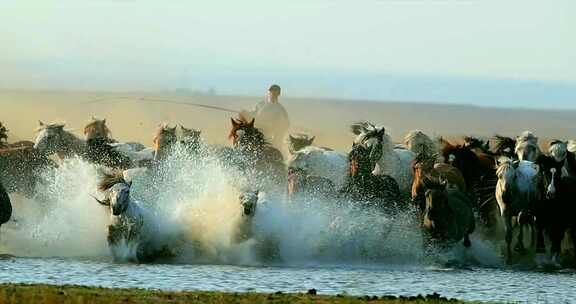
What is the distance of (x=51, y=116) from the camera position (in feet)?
242

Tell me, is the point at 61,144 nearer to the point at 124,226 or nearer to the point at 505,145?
the point at 124,226


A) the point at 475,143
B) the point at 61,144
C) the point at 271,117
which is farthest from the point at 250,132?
the point at 475,143

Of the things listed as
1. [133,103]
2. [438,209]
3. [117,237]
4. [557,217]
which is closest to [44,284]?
[117,237]

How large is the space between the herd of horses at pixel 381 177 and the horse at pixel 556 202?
2 centimetres

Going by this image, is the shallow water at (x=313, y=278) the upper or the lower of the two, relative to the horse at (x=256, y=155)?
lower

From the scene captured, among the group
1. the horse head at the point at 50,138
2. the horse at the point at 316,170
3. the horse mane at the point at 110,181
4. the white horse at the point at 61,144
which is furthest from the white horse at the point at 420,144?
the horse mane at the point at 110,181

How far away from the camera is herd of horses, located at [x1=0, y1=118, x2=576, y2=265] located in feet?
109

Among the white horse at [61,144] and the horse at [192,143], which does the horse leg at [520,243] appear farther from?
the white horse at [61,144]

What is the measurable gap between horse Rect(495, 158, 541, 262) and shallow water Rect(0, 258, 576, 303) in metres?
2.46

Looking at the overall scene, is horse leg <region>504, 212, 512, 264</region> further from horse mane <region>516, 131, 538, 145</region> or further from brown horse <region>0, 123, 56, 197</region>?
brown horse <region>0, 123, 56, 197</region>

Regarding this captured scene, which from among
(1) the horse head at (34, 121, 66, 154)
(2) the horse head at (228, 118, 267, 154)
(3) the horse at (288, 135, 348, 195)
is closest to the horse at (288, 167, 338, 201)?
(3) the horse at (288, 135, 348, 195)

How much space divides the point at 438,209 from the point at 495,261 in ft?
6.11

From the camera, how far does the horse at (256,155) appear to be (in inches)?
1420

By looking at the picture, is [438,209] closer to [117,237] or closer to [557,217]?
[557,217]
